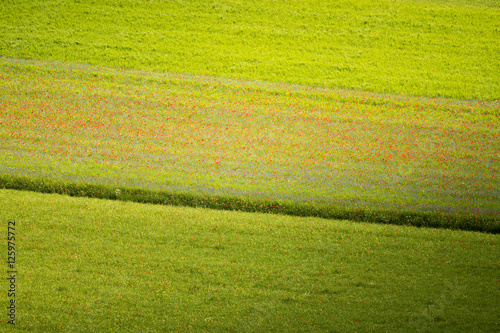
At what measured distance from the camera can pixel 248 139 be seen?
18031 millimetres

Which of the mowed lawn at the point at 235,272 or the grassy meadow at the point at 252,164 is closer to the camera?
the mowed lawn at the point at 235,272

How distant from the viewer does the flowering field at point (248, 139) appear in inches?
576

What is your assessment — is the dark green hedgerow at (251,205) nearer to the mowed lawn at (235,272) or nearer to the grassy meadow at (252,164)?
the grassy meadow at (252,164)

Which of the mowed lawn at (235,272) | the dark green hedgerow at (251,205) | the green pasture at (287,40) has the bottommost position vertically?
A: the mowed lawn at (235,272)

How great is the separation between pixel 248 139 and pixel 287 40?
1121cm

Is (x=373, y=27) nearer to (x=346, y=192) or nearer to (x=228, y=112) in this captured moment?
(x=228, y=112)

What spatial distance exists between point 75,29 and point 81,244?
792 inches

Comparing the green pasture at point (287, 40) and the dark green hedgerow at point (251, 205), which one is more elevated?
the green pasture at point (287, 40)

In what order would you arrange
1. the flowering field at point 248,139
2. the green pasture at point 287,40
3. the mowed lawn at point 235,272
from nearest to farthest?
the mowed lawn at point 235,272 < the flowering field at point 248,139 < the green pasture at point 287,40

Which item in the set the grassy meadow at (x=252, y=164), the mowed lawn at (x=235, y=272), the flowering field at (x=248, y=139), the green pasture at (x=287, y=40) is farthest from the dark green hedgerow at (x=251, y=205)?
the green pasture at (x=287, y=40)

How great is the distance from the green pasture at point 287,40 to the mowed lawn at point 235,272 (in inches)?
491

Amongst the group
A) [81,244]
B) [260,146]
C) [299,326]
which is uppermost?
[260,146]

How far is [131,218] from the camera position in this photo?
480 inches

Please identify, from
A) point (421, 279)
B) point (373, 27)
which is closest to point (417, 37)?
point (373, 27)
